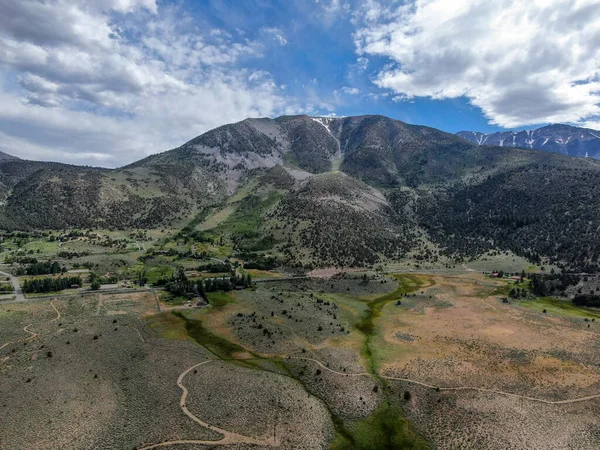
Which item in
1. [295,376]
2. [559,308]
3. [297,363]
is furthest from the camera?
[559,308]

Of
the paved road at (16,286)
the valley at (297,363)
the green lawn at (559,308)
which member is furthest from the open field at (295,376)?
the paved road at (16,286)

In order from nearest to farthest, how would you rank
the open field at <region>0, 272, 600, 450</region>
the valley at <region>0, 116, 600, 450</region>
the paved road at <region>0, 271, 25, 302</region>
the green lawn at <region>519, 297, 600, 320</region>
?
1. the open field at <region>0, 272, 600, 450</region>
2. the valley at <region>0, 116, 600, 450</region>
3. the green lawn at <region>519, 297, 600, 320</region>
4. the paved road at <region>0, 271, 25, 302</region>

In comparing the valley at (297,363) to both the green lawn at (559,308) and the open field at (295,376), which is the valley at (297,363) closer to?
the open field at (295,376)

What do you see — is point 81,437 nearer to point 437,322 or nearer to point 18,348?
point 18,348

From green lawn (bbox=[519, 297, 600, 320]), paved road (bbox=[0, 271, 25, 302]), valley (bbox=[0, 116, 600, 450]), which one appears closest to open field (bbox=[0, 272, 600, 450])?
valley (bbox=[0, 116, 600, 450])

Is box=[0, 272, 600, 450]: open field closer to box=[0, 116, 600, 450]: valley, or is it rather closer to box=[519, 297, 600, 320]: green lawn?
box=[0, 116, 600, 450]: valley

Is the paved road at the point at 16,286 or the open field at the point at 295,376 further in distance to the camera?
the paved road at the point at 16,286

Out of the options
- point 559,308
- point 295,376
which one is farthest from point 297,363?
point 559,308

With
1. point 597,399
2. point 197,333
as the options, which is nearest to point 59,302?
point 197,333

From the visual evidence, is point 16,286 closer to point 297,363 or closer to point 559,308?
point 297,363
